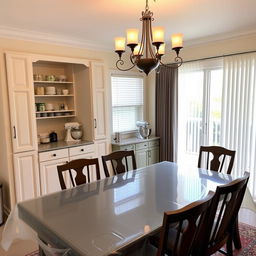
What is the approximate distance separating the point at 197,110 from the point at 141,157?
1.29 meters

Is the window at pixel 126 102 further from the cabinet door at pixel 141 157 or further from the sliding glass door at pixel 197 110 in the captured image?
the sliding glass door at pixel 197 110

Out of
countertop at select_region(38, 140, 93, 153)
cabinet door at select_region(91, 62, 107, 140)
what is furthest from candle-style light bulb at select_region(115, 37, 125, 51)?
countertop at select_region(38, 140, 93, 153)

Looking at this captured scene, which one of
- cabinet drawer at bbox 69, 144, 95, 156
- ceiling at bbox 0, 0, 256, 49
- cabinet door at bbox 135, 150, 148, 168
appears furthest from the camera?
cabinet door at bbox 135, 150, 148, 168

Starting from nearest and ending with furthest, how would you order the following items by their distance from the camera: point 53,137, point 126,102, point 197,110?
point 53,137 < point 197,110 < point 126,102

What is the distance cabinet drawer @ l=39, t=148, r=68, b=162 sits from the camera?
11.3 ft

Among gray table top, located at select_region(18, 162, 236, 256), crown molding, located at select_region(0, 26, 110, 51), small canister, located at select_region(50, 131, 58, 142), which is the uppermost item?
crown molding, located at select_region(0, 26, 110, 51)

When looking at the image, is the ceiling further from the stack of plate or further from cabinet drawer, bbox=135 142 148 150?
cabinet drawer, bbox=135 142 148 150

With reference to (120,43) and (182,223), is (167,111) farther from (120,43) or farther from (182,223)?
(182,223)

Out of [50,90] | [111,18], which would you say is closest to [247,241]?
[111,18]

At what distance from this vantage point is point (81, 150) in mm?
3867

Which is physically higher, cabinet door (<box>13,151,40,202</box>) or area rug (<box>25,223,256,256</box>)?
cabinet door (<box>13,151,40,202</box>)

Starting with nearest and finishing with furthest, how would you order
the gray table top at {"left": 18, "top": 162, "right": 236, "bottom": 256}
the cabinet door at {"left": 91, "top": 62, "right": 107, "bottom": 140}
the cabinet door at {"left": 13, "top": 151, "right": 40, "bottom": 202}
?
1. the gray table top at {"left": 18, "top": 162, "right": 236, "bottom": 256}
2. the cabinet door at {"left": 13, "top": 151, "right": 40, "bottom": 202}
3. the cabinet door at {"left": 91, "top": 62, "right": 107, "bottom": 140}

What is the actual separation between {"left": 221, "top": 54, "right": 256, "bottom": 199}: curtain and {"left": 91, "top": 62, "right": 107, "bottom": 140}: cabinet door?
1920 millimetres

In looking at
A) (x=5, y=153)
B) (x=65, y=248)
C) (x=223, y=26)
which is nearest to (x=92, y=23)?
(x=223, y=26)
